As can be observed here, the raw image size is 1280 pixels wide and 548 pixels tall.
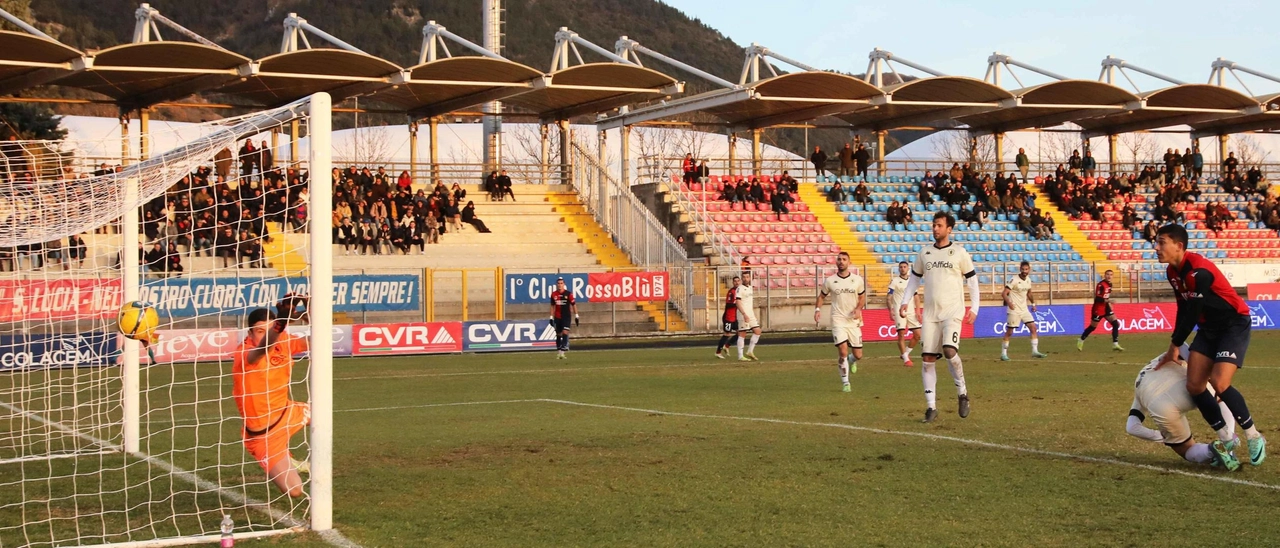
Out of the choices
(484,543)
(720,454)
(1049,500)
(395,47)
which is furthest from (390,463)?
(395,47)

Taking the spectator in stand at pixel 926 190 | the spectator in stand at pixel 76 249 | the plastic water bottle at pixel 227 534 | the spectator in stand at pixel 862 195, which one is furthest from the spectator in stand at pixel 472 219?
the plastic water bottle at pixel 227 534

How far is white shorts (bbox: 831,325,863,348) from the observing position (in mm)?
19438

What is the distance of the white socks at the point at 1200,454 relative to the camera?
10172 millimetres

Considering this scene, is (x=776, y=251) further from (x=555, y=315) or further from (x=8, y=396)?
(x=8, y=396)

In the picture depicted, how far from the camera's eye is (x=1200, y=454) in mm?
10227

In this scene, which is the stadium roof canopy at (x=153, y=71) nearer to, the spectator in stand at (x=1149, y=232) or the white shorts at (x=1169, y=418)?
the white shorts at (x=1169, y=418)

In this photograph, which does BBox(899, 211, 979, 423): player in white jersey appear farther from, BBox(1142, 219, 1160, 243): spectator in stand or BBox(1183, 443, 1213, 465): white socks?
BBox(1142, 219, 1160, 243): spectator in stand

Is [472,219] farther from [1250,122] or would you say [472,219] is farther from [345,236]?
[1250,122]

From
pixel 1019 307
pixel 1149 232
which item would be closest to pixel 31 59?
pixel 1019 307

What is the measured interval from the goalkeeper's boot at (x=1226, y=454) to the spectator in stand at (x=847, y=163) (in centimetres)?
3855

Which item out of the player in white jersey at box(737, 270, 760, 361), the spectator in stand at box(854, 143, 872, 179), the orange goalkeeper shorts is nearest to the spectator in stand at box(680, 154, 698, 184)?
the spectator in stand at box(854, 143, 872, 179)

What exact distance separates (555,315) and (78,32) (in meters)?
105

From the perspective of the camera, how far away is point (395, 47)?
135625 mm

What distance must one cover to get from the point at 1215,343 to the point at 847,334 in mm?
9687
